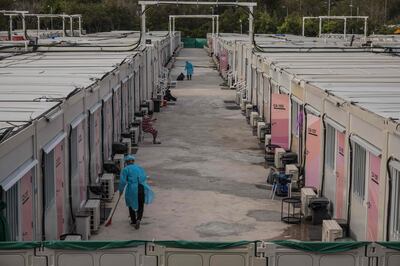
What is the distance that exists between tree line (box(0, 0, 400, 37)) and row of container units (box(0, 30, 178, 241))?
58.6 meters

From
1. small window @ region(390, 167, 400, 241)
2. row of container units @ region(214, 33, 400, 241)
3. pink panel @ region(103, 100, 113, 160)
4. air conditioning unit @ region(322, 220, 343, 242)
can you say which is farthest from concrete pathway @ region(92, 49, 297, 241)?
small window @ region(390, 167, 400, 241)

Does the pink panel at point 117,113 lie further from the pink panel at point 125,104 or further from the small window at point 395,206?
the small window at point 395,206

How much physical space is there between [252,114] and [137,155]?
Result: 762 centimetres

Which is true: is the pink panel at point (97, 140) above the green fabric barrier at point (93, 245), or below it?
below

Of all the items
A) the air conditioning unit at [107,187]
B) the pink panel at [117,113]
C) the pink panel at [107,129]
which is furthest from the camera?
the pink panel at [117,113]

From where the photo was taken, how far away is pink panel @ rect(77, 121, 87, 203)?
55.9ft

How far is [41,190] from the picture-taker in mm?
12875

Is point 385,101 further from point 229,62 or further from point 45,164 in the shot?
point 229,62

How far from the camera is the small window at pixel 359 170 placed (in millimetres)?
14492

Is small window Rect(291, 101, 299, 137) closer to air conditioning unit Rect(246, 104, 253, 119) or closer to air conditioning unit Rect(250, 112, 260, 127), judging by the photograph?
air conditioning unit Rect(250, 112, 260, 127)

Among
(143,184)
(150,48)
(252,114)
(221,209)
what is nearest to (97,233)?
→ (143,184)

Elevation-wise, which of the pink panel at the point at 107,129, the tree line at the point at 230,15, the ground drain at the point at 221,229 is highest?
the tree line at the point at 230,15

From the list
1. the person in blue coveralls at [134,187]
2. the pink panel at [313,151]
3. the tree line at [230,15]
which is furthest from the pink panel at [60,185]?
the tree line at [230,15]

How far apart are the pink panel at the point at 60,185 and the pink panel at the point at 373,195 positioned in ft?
18.6
